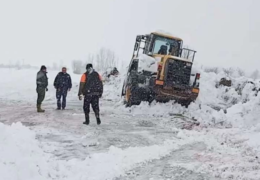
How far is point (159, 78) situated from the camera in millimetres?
13602

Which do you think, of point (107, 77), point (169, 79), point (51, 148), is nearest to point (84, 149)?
point (51, 148)

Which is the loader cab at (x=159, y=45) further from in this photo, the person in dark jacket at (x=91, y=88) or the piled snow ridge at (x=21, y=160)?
the piled snow ridge at (x=21, y=160)

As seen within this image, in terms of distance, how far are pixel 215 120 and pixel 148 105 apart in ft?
9.47

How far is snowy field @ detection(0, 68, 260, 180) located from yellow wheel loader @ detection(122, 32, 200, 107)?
2.44ft

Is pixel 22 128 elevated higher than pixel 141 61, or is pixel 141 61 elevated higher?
pixel 141 61

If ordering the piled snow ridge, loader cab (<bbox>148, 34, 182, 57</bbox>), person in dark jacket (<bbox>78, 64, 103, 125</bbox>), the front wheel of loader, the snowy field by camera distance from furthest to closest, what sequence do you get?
1. loader cab (<bbox>148, 34, 182, 57</bbox>)
2. the front wheel of loader
3. person in dark jacket (<bbox>78, 64, 103, 125</bbox>)
4. the snowy field
5. the piled snow ridge

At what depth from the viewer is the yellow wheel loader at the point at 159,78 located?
1356cm

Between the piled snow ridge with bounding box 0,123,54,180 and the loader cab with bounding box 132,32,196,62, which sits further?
the loader cab with bounding box 132,32,196,62

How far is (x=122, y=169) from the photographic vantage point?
6.08m

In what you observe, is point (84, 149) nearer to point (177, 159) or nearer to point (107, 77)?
point (177, 159)

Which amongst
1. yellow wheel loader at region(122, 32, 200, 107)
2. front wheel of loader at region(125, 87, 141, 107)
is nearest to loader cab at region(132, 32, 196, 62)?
yellow wheel loader at region(122, 32, 200, 107)

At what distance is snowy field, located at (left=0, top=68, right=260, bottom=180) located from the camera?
573 centimetres

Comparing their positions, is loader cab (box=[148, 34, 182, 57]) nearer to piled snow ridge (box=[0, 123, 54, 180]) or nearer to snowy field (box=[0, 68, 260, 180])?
snowy field (box=[0, 68, 260, 180])

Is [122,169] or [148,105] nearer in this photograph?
[122,169]
